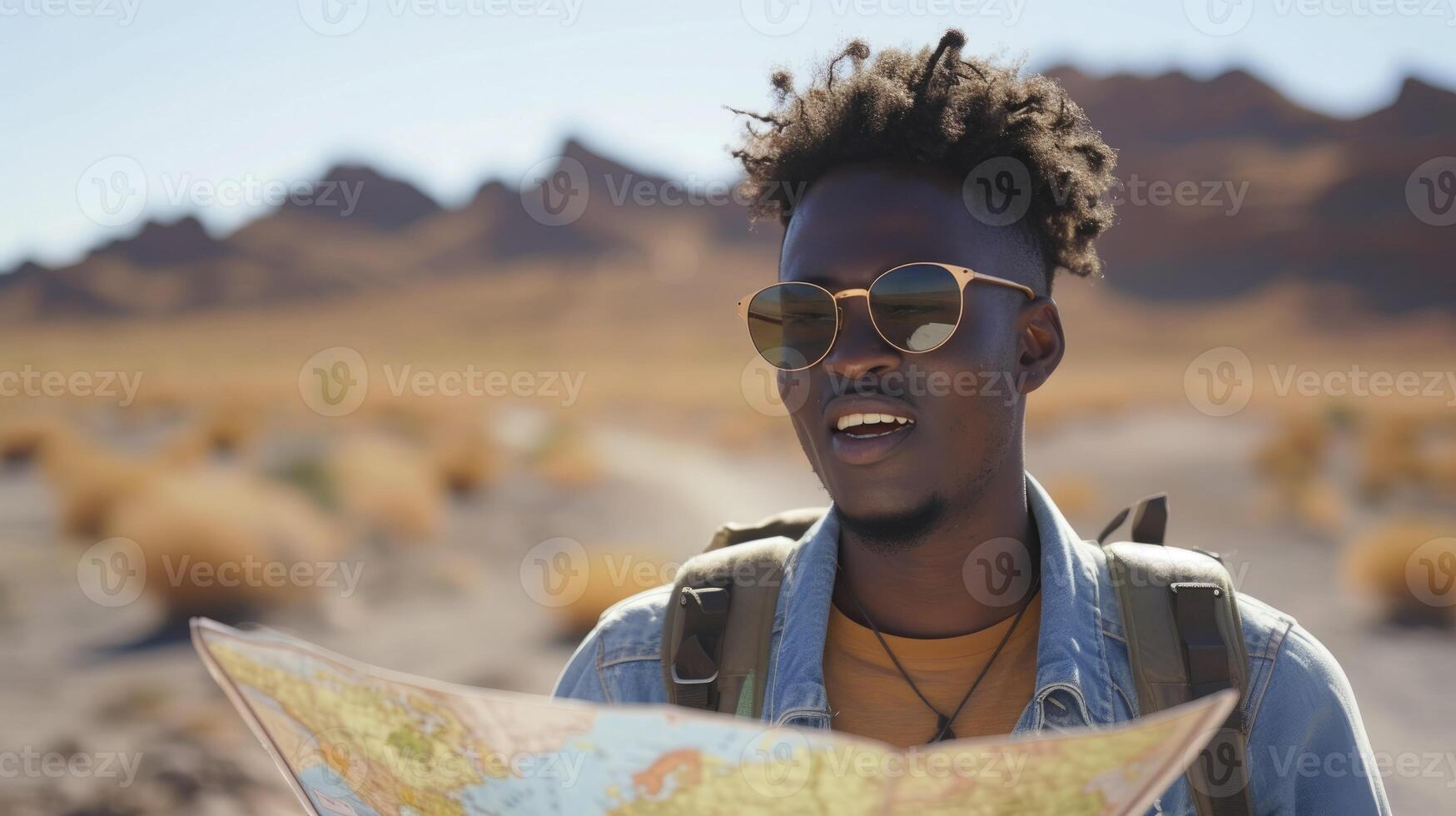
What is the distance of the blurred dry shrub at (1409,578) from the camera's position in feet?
37.7

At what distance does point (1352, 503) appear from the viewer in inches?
816

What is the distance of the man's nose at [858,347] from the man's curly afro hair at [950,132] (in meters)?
0.38

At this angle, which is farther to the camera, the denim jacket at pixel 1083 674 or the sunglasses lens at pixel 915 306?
the sunglasses lens at pixel 915 306

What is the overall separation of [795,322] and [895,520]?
434 mm

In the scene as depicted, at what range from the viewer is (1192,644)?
1854 mm

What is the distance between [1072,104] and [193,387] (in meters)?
34.8

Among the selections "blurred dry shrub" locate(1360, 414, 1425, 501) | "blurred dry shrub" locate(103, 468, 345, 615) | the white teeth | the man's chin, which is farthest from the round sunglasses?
"blurred dry shrub" locate(1360, 414, 1425, 501)

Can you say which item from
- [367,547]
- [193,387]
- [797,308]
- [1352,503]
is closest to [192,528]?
[367,547]

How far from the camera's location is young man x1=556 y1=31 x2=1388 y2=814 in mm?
2002

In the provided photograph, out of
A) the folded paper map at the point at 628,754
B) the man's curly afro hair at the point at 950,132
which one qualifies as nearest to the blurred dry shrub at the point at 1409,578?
the man's curly afro hair at the point at 950,132

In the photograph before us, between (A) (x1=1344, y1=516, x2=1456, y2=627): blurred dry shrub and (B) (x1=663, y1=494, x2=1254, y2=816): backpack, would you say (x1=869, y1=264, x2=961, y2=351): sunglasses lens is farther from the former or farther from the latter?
(A) (x1=1344, y1=516, x2=1456, y2=627): blurred dry shrub

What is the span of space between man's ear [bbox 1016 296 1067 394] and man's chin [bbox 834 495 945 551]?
36 cm

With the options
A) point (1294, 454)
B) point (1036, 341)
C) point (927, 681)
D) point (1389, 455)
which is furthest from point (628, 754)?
point (1389, 455)

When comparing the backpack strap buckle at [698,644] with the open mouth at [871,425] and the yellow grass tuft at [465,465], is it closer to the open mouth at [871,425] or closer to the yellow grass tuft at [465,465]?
the open mouth at [871,425]
